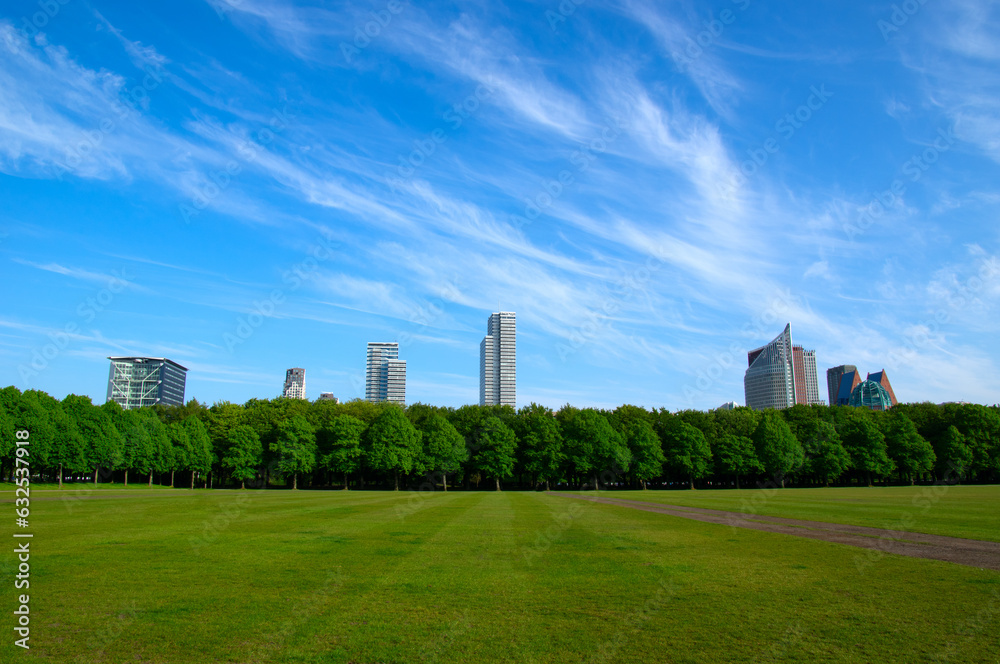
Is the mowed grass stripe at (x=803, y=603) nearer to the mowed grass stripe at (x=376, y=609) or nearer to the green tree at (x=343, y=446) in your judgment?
the mowed grass stripe at (x=376, y=609)

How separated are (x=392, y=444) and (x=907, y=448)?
293ft

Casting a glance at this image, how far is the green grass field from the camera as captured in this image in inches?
338

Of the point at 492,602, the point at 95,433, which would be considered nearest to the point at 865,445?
the point at 492,602

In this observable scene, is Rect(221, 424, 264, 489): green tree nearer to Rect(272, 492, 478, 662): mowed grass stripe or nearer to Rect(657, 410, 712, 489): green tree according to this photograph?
Rect(657, 410, 712, 489): green tree

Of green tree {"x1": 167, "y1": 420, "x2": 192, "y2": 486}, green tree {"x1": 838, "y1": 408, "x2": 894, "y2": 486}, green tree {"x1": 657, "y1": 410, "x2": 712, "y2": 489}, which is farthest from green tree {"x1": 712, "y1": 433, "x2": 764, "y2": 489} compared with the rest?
green tree {"x1": 167, "y1": 420, "x2": 192, "y2": 486}

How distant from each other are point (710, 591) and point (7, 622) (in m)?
12.6

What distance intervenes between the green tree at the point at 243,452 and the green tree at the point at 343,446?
10915mm

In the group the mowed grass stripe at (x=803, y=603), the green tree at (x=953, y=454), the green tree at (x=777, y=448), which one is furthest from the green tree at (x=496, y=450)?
the mowed grass stripe at (x=803, y=603)

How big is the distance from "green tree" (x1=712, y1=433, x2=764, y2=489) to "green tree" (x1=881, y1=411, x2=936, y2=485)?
84.0ft

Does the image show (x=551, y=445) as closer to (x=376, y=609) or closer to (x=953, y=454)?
(x=953, y=454)

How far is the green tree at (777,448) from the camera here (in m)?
102

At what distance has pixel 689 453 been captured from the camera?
102750 mm

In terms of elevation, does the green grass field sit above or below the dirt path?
above

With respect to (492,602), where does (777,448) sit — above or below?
below
